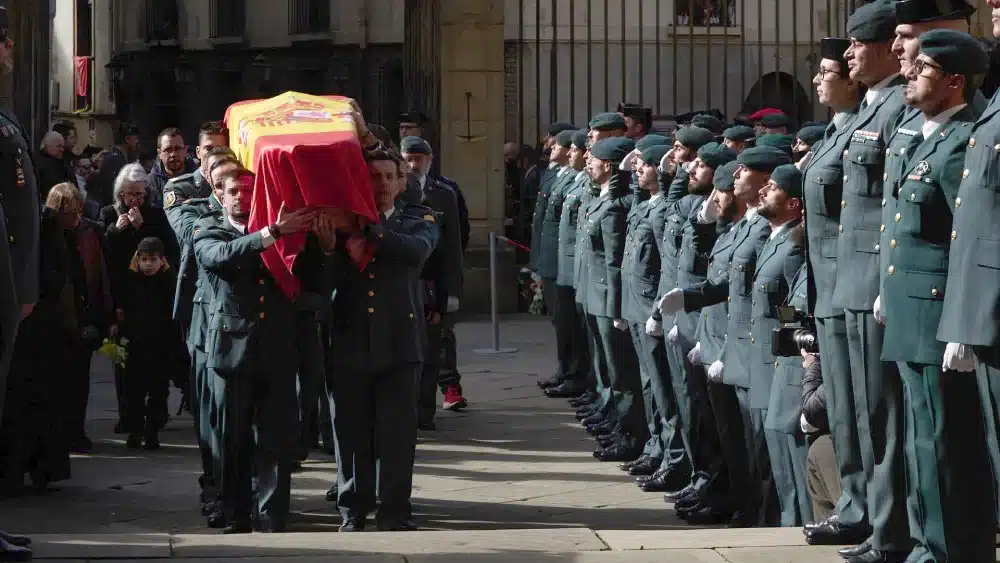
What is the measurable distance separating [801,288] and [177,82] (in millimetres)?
36615

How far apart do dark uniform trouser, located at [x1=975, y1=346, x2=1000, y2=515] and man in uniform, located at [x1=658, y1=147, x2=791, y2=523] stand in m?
2.63

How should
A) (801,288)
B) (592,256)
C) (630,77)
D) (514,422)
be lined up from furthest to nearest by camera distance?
(630,77)
(514,422)
(592,256)
(801,288)

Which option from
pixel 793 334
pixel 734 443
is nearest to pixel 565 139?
pixel 734 443

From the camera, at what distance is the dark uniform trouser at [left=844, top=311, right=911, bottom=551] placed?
6547 millimetres

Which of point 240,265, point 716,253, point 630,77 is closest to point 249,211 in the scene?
point 240,265

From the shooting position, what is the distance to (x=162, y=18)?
4441 centimetres

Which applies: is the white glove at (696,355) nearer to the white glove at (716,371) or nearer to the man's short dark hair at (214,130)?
the white glove at (716,371)

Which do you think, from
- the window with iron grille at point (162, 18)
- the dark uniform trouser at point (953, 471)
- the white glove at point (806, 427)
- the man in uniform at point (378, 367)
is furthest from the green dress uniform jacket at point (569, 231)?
the window with iron grille at point (162, 18)

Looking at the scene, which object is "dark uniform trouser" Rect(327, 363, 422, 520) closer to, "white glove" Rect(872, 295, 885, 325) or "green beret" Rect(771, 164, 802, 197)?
"green beret" Rect(771, 164, 802, 197)

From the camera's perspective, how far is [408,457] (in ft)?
28.7

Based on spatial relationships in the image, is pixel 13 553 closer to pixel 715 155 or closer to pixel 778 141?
pixel 715 155

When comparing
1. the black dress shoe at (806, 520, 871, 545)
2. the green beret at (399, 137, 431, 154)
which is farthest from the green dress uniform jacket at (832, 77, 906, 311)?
the green beret at (399, 137, 431, 154)

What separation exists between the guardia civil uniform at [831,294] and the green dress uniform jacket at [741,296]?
1.27 m

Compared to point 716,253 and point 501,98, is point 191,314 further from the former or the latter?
point 501,98
